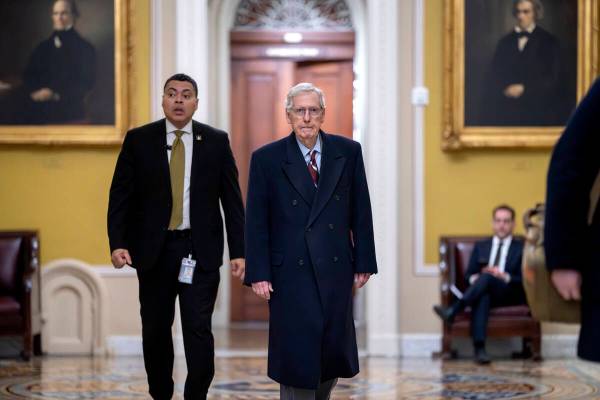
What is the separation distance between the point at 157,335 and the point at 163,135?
3.27 feet

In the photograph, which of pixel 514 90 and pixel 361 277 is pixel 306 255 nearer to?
pixel 361 277

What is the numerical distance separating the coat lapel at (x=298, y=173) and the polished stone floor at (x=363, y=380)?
2.63 m

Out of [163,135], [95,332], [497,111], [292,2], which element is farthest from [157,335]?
[292,2]

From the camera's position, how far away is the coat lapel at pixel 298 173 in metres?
4.84

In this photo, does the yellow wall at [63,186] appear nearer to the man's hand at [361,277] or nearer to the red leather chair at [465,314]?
the red leather chair at [465,314]

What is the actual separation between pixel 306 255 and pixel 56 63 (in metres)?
5.62

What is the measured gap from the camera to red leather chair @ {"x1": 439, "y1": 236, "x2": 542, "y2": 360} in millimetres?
9367

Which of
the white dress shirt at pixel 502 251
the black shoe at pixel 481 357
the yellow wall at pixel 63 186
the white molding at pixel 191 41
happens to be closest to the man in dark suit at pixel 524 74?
the white dress shirt at pixel 502 251

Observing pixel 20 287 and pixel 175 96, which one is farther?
pixel 20 287

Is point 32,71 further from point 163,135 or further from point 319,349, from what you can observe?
point 319,349

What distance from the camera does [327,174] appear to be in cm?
487

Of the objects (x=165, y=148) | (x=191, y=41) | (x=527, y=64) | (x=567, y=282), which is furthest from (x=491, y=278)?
(x=567, y=282)

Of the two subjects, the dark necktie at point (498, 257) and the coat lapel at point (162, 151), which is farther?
the dark necktie at point (498, 257)

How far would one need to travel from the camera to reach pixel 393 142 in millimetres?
9711
